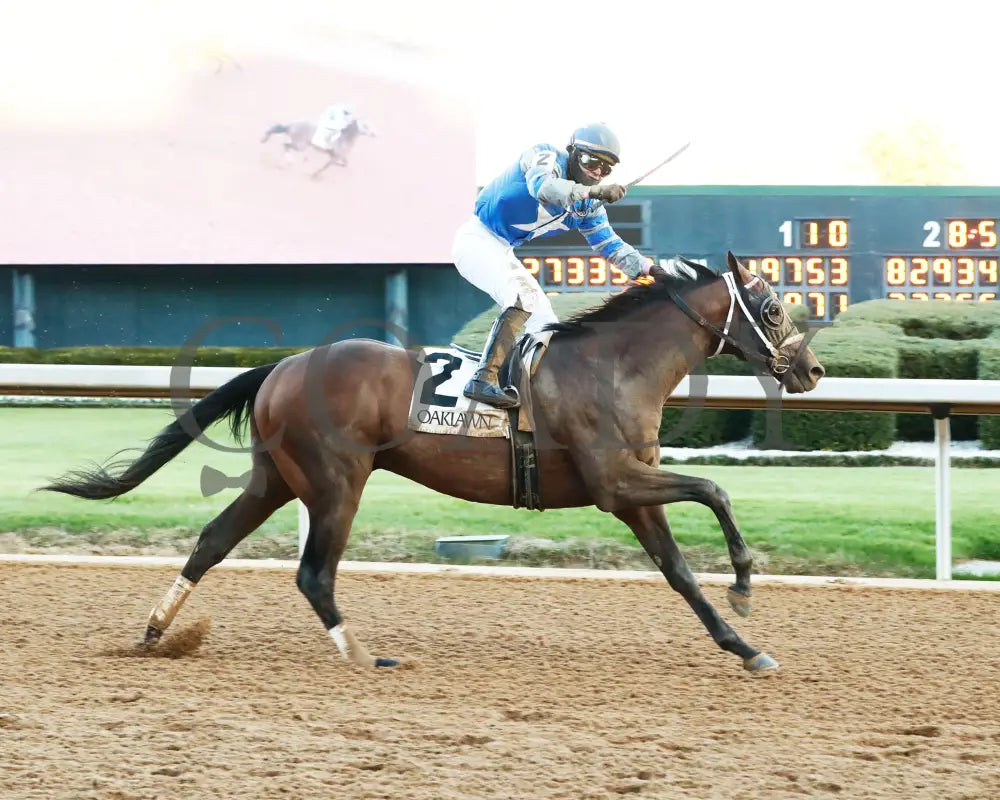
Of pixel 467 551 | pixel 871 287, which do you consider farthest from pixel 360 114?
pixel 467 551

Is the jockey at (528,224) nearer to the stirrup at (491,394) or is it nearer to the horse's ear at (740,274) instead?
the stirrup at (491,394)

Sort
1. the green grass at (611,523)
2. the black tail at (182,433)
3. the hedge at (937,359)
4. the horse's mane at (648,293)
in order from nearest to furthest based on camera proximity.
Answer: the horse's mane at (648,293), the black tail at (182,433), the green grass at (611,523), the hedge at (937,359)

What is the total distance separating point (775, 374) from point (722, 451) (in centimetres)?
547

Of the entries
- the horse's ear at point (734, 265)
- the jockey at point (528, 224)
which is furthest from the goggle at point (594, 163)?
the horse's ear at point (734, 265)

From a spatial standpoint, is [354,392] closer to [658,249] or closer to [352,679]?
[352,679]

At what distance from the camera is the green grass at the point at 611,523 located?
684cm

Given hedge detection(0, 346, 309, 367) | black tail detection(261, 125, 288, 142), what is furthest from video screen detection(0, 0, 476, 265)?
hedge detection(0, 346, 309, 367)

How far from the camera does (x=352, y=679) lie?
4.10m

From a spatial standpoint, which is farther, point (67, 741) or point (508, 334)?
point (508, 334)

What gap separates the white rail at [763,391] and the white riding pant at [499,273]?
1346mm

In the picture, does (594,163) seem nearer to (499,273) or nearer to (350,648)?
(499,273)

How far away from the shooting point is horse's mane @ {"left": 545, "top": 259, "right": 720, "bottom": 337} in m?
4.66

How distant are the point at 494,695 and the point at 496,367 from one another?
3.86 feet

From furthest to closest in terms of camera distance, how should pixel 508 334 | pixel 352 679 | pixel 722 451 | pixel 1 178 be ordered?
pixel 1 178
pixel 722 451
pixel 508 334
pixel 352 679
